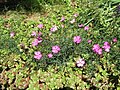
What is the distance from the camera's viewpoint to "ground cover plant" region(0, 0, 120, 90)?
338 centimetres

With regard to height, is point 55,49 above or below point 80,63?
above

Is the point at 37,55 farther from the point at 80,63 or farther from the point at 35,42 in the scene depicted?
the point at 80,63

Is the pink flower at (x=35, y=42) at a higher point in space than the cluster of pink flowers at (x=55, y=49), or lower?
higher

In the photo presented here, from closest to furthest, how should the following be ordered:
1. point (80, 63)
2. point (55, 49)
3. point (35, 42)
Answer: point (80, 63) < point (55, 49) < point (35, 42)

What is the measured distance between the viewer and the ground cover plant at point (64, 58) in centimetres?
338

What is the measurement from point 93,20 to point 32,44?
100 cm

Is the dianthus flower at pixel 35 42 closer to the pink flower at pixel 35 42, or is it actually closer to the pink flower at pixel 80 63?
the pink flower at pixel 35 42

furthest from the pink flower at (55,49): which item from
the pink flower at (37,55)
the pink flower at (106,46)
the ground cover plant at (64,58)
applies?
the pink flower at (106,46)

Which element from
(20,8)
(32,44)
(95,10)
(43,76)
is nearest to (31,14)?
(20,8)

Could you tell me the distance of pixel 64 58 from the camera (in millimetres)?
3506

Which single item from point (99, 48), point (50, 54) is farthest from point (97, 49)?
point (50, 54)

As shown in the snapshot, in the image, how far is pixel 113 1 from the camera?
4.44m

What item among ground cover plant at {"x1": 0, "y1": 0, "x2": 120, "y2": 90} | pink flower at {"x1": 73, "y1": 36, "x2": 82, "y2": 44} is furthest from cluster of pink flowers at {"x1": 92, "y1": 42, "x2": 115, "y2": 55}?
pink flower at {"x1": 73, "y1": 36, "x2": 82, "y2": 44}

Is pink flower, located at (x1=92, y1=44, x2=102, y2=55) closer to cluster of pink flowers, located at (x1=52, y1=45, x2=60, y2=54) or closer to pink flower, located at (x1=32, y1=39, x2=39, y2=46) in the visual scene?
cluster of pink flowers, located at (x1=52, y1=45, x2=60, y2=54)
